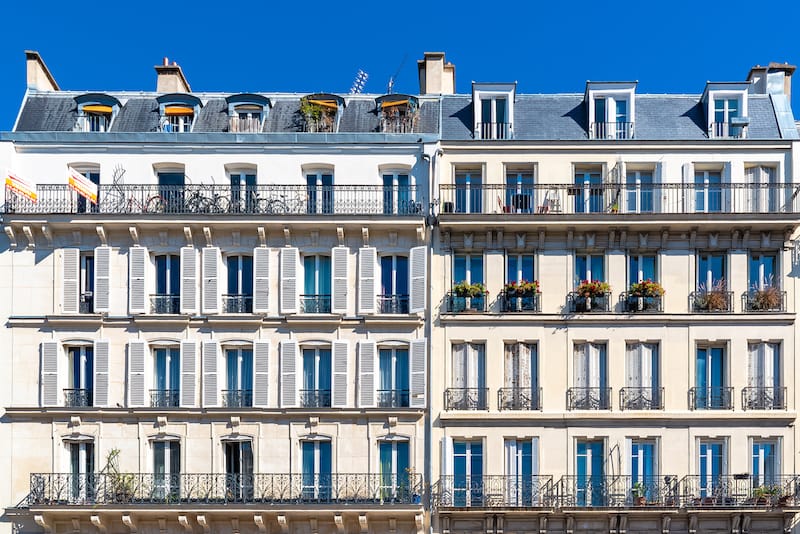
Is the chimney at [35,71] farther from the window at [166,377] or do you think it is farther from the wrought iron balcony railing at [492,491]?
the wrought iron balcony railing at [492,491]

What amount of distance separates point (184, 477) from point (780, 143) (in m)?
18.1

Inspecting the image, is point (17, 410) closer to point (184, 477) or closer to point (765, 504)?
point (184, 477)

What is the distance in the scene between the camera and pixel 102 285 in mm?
25031

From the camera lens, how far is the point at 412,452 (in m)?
24.7

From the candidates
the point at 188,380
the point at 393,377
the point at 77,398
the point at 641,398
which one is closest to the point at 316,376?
the point at 393,377

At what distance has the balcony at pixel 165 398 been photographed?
2492 cm

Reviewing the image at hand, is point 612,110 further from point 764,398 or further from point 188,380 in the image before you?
point 188,380

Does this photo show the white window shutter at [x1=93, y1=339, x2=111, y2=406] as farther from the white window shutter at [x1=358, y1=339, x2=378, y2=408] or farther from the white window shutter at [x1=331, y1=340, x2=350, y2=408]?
the white window shutter at [x1=358, y1=339, x2=378, y2=408]

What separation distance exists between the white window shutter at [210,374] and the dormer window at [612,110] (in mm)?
11715

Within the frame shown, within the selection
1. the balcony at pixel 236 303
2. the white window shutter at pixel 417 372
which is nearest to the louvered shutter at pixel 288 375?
the balcony at pixel 236 303

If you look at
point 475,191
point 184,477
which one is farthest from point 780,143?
point 184,477

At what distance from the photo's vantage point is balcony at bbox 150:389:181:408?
981 inches

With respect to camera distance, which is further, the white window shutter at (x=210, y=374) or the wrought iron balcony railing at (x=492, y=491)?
the white window shutter at (x=210, y=374)

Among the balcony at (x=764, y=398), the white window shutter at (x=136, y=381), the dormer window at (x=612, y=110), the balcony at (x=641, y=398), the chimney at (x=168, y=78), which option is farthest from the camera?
the chimney at (x=168, y=78)
